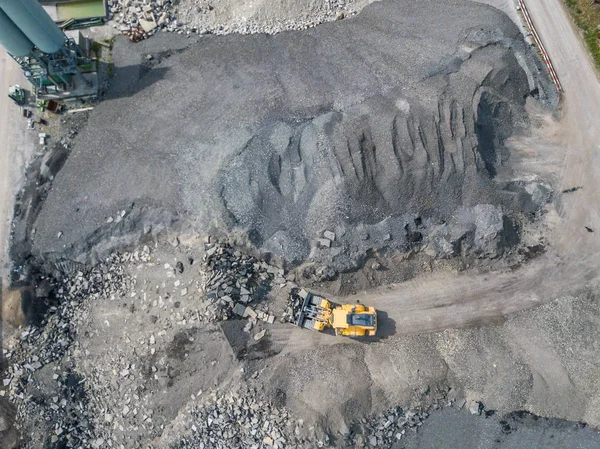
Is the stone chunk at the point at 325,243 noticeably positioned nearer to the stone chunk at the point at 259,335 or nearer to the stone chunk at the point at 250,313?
the stone chunk at the point at 250,313

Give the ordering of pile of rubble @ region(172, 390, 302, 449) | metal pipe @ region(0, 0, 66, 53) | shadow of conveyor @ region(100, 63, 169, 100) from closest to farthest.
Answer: metal pipe @ region(0, 0, 66, 53), pile of rubble @ region(172, 390, 302, 449), shadow of conveyor @ region(100, 63, 169, 100)

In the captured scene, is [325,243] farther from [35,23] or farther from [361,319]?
[35,23]

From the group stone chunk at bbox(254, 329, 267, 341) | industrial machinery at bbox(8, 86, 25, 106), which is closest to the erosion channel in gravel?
stone chunk at bbox(254, 329, 267, 341)

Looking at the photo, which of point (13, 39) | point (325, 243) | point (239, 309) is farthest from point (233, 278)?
point (13, 39)

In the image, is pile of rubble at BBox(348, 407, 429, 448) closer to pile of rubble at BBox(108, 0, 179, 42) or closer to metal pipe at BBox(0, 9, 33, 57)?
pile of rubble at BBox(108, 0, 179, 42)

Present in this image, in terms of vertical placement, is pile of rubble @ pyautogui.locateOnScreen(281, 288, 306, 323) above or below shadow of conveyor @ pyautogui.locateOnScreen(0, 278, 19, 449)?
above

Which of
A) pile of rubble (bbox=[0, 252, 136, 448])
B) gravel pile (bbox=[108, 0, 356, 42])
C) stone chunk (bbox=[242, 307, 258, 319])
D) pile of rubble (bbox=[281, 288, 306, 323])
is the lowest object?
pile of rubble (bbox=[0, 252, 136, 448])

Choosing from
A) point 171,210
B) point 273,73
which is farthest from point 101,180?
point 273,73

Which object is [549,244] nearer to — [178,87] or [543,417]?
[543,417]
